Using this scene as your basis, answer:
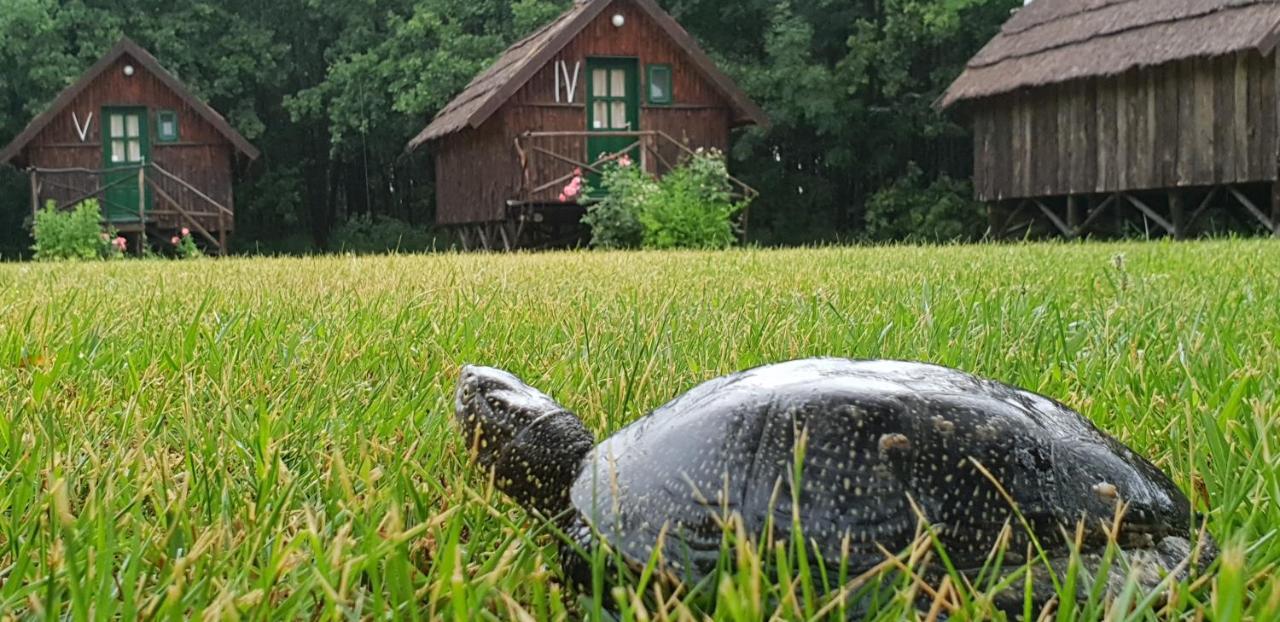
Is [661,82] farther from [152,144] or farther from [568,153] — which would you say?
[152,144]

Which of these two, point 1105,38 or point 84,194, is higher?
point 1105,38

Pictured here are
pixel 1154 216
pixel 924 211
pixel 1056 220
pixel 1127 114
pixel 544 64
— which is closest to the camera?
pixel 1127 114

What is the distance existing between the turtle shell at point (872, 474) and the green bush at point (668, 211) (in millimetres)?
13334

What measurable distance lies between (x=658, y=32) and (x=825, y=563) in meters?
21.5

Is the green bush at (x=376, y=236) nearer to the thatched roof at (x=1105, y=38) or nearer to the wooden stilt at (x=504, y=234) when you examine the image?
the wooden stilt at (x=504, y=234)

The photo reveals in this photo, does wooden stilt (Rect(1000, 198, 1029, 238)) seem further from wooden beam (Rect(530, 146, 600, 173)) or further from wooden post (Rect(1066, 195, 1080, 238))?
wooden beam (Rect(530, 146, 600, 173))

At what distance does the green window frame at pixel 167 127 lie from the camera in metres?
25.2

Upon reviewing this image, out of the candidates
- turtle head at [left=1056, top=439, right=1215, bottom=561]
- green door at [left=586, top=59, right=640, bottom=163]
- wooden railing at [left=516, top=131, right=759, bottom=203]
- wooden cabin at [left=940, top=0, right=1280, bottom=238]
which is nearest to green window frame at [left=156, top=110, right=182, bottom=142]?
wooden railing at [left=516, top=131, right=759, bottom=203]

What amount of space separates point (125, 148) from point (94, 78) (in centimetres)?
173

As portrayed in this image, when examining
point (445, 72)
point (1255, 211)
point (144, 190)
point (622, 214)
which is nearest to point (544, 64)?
point (622, 214)

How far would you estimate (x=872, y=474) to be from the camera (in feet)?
4.16

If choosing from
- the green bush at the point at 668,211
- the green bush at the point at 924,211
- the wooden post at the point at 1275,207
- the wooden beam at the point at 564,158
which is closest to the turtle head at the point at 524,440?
the green bush at the point at 668,211

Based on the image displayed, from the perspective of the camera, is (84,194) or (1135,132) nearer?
(1135,132)

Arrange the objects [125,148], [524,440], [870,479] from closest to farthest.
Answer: [870,479], [524,440], [125,148]
